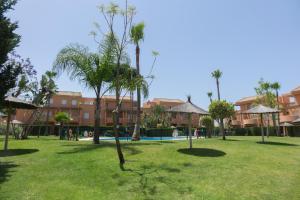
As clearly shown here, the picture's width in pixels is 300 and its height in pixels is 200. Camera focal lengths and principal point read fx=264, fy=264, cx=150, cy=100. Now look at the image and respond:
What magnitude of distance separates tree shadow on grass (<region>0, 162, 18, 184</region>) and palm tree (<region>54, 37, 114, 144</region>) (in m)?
7.08

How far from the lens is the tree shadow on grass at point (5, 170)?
A: 28.3 feet

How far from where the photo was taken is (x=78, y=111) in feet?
197

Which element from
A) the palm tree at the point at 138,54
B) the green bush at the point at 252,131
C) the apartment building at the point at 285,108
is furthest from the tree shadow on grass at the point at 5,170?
the apartment building at the point at 285,108

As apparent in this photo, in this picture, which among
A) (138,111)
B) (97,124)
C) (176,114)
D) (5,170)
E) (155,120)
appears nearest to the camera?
(5,170)

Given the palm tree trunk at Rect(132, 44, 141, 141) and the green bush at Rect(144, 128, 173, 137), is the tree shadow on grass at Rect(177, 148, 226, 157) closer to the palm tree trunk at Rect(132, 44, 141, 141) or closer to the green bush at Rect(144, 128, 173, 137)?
the palm tree trunk at Rect(132, 44, 141, 141)

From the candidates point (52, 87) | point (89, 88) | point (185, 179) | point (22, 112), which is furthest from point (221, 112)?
point (22, 112)

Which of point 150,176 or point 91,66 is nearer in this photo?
point 150,176

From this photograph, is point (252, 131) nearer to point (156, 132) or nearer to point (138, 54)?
point (156, 132)

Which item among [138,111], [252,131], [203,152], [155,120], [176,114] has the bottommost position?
[203,152]

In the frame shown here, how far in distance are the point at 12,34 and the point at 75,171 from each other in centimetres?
589

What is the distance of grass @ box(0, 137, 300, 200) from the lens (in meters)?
7.77

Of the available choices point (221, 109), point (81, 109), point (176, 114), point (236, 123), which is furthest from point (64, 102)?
point (221, 109)

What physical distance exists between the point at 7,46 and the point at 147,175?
710 cm

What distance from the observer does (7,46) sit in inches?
393
